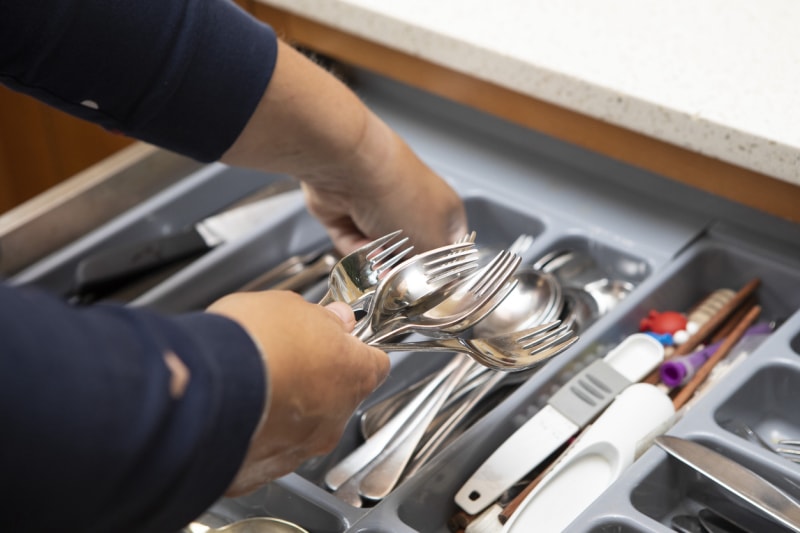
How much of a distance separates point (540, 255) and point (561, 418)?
0.20 metres

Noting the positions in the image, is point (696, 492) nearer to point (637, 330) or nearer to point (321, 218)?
point (637, 330)

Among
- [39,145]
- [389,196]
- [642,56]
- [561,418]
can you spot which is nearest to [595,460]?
[561,418]

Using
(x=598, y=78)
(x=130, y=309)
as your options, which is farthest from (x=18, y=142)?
(x=130, y=309)

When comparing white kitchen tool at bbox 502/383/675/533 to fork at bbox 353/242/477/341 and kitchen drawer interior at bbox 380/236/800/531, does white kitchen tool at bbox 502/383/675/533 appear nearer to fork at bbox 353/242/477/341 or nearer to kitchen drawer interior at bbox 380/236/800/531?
kitchen drawer interior at bbox 380/236/800/531

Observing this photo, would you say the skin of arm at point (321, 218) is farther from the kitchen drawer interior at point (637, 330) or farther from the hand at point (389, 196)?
the kitchen drawer interior at point (637, 330)

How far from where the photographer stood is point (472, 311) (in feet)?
1.97

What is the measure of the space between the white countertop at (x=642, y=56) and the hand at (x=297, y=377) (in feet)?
1.27

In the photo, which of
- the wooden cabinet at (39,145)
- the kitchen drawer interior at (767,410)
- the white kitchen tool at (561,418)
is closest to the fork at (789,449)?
the kitchen drawer interior at (767,410)

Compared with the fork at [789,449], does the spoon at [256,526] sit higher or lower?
lower

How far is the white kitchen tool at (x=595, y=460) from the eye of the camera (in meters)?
0.64

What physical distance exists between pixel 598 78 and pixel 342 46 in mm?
298

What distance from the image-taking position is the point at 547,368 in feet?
2.44

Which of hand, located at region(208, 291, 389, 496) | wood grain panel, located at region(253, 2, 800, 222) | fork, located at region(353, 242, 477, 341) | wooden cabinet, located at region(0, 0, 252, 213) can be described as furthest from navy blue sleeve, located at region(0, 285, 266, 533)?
wooden cabinet, located at region(0, 0, 252, 213)

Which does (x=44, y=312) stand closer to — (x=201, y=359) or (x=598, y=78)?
(x=201, y=359)
